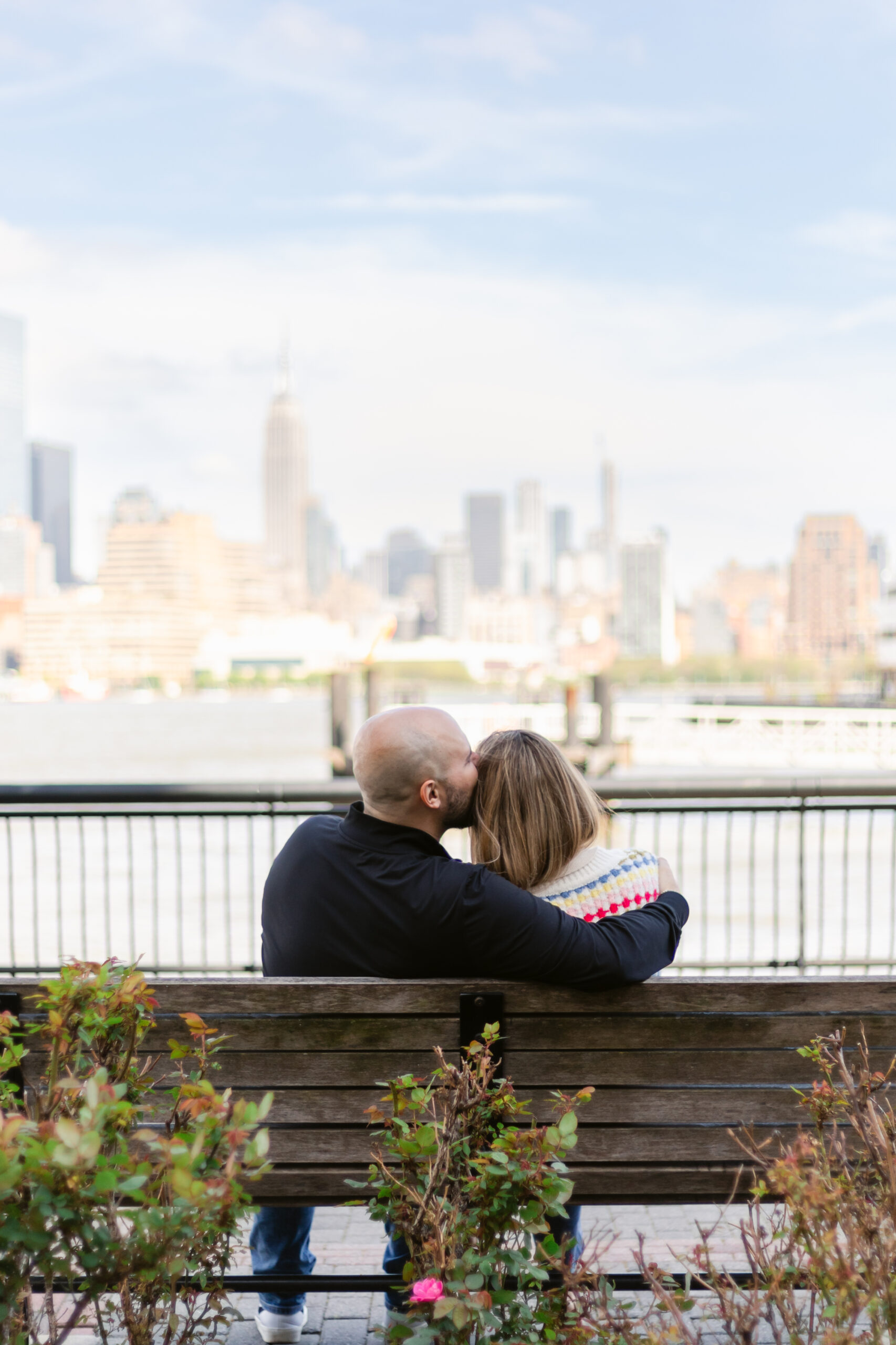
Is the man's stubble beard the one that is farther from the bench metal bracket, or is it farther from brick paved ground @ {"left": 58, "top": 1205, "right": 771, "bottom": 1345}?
brick paved ground @ {"left": 58, "top": 1205, "right": 771, "bottom": 1345}

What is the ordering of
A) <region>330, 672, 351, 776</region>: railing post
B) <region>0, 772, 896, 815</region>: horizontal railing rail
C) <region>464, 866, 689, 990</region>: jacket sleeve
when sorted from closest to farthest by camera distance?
<region>464, 866, 689, 990</region>: jacket sleeve → <region>0, 772, 896, 815</region>: horizontal railing rail → <region>330, 672, 351, 776</region>: railing post

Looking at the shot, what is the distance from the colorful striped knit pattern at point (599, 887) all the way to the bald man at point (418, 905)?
68 mm

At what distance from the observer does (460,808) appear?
8.46 feet

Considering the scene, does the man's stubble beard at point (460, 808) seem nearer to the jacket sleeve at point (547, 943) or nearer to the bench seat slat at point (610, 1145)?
the jacket sleeve at point (547, 943)

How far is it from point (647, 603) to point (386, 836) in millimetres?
137692

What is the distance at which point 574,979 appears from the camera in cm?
230

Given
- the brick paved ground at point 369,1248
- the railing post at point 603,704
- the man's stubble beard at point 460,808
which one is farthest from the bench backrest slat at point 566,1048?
the railing post at point 603,704

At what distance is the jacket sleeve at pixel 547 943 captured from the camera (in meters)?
2.29

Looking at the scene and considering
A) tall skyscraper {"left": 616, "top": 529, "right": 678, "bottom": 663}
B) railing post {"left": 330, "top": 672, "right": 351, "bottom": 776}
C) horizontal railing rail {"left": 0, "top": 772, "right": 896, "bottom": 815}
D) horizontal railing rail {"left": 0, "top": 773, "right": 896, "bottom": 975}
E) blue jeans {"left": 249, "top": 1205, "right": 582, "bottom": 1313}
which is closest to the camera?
blue jeans {"left": 249, "top": 1205, "right": 582, "bottom": 1313}

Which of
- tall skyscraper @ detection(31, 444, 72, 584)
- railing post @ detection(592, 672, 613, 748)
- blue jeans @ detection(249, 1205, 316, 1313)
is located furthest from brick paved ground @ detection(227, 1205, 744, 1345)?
tall skyscraper @ detection(31, 444, 72, 584)

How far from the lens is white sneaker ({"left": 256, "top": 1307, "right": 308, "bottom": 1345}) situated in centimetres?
287

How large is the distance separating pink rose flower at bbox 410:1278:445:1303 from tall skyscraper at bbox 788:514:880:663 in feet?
402

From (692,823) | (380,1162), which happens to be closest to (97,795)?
(380,1162)

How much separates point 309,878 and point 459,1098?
79 centimetres
